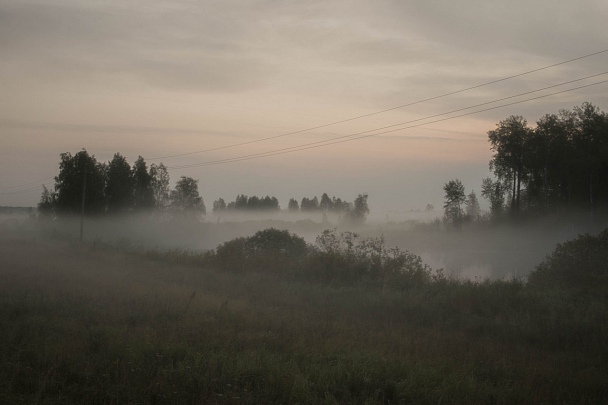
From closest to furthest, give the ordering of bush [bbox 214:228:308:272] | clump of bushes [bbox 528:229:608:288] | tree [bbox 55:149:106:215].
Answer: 1. clump of bushes [bbox 528:229:608:288]
2. bush [bbox 214:228:308:272]
3. tree [bbox 55:149:106:215]

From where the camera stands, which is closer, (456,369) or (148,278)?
(456,369)

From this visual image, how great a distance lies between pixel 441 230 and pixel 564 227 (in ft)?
79.1

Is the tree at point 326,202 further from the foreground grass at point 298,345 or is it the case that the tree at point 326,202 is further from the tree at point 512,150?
the foreground grass at point 298,345

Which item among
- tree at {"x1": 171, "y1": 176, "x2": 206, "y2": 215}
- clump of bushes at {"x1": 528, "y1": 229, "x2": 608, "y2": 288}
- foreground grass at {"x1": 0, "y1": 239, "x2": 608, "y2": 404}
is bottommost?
foreground grass at {"x1": 0, "y1": 239, "x2": 608, "y2": 404}

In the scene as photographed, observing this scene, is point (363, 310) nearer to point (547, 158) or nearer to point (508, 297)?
point (508, 297)

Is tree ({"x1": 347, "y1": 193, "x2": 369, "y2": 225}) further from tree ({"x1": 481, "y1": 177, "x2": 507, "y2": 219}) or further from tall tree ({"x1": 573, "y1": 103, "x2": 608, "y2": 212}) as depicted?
tall tree ({"x1": 573, "y1": 103, "x2": 608, "y2": 212})

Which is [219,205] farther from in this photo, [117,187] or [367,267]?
[367,267]

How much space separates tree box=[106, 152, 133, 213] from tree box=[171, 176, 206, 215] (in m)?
11.3

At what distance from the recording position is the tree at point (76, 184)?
2478 inches

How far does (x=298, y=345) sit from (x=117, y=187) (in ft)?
221

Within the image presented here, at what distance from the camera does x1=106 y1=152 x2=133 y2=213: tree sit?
232 feet

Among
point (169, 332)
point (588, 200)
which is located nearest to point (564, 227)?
point (588, 200)

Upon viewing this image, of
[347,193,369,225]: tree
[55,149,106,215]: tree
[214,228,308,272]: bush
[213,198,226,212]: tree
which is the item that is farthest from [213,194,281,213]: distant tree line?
[214,228,308,272]: bush

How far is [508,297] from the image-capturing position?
669 inches
